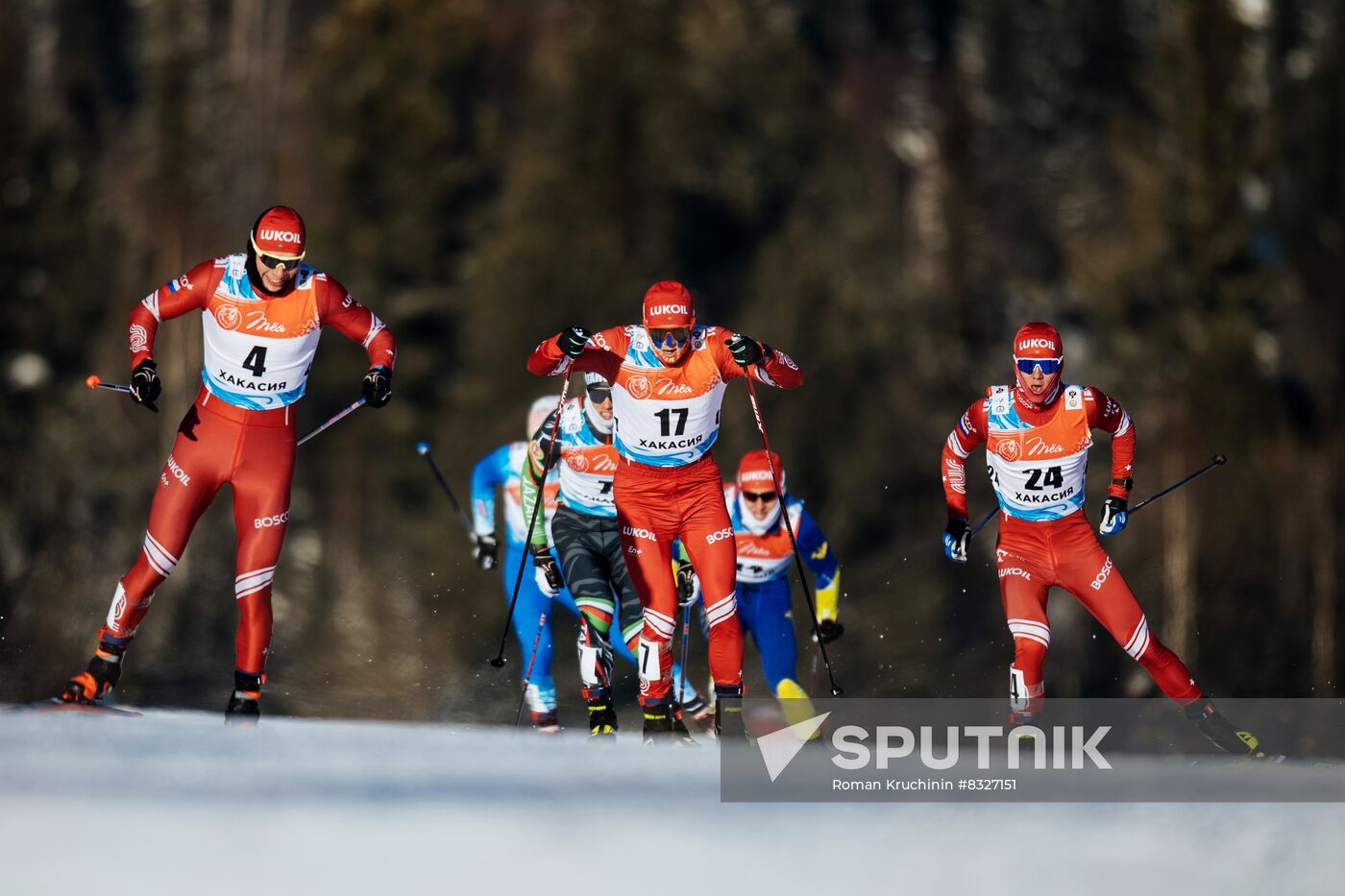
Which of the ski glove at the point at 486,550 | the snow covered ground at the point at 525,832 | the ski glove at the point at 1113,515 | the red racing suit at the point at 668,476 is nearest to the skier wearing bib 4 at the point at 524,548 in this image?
the ski glove at the point at 486,550

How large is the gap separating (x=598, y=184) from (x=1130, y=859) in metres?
40.8

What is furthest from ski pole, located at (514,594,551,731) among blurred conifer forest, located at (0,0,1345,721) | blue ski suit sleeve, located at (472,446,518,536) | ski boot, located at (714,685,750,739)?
blurred conifer forest, located at (0,0,1345,721)

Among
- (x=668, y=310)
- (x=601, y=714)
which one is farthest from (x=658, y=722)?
(x=668, y=310)

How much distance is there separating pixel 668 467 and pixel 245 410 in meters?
2.09

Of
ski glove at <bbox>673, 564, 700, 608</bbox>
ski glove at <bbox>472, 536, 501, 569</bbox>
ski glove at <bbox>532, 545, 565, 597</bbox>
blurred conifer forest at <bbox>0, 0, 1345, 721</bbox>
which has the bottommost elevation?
ski glove at <bbox>673, 564, 700, 608</bbox>

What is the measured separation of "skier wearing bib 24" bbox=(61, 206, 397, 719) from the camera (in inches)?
380

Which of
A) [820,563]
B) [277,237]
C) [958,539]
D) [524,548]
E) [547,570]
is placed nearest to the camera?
[277,237]

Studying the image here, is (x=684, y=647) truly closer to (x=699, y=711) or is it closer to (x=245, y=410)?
(x=699, y=711)

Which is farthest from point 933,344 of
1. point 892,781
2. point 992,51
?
point 892,781

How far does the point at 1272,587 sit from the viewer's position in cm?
3575

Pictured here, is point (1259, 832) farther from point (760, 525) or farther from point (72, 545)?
point (72, 545)

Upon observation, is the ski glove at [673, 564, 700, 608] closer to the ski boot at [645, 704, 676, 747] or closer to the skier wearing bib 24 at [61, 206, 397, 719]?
the ski boot at [645, 704, 676, 747]

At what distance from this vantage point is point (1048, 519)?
10.3 m

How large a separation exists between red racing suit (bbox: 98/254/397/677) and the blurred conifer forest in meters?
17.4
